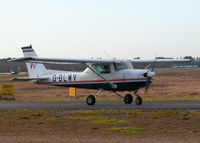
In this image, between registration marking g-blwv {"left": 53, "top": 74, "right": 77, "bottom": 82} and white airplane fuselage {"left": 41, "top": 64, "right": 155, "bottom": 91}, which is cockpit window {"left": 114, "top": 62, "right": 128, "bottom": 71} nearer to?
white airplane fuselage {"left": 41, "top": 64, "right": 155, "bottom": 91}

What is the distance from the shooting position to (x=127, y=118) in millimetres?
18172

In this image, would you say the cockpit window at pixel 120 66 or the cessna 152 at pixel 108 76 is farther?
the cockpit window at pixel 120 66

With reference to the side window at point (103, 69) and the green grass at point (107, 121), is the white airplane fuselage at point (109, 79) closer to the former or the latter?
the side window at point (103, 69)

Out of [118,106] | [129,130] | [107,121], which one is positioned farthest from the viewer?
[118,106]

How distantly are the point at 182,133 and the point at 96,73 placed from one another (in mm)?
14890

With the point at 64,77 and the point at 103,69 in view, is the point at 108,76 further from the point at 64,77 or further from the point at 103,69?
the point at 64,77

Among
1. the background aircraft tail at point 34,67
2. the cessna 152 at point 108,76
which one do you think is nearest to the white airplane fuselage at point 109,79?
the cessna 152 at point 108,76

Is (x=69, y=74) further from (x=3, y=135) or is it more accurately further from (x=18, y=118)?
(x=3, y=135)

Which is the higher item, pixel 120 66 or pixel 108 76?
→ pixel 120 66

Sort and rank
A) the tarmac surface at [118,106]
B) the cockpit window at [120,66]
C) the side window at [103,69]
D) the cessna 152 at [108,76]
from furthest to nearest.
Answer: the side window at [103,69]
the cockpit window at [120,66]
the cessna 152 at [108,76]
the tarmac surface at [118,106]

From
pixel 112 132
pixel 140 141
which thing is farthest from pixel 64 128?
pixel 140 141

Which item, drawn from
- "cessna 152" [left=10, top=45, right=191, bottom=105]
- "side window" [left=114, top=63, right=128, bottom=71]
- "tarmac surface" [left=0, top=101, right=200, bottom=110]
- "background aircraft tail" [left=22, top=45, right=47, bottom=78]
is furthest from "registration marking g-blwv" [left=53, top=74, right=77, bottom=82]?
"side window" [left=114, top=63, right=128, bottom=71]

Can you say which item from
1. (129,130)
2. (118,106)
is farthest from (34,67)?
(129,130)

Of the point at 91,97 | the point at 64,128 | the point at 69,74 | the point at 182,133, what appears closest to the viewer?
the point at 182,133
